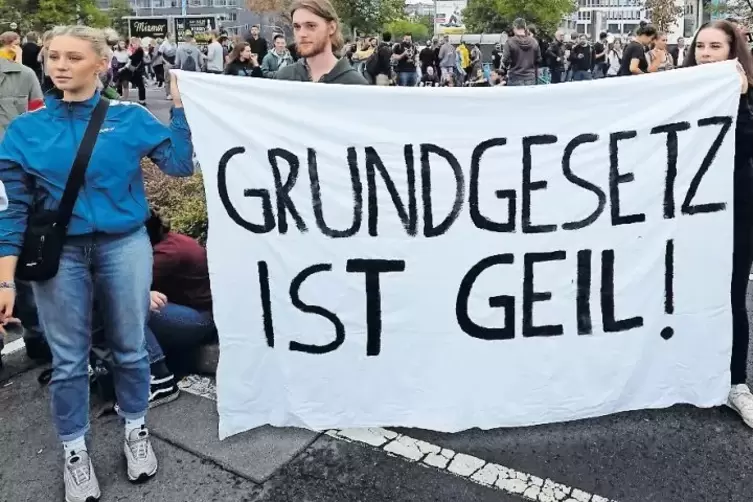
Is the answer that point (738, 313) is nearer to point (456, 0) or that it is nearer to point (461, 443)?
point (461, 443)

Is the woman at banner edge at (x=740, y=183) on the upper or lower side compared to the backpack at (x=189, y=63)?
lower

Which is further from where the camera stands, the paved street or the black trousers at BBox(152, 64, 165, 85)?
the black trousers at BBox(152, 64, 165, 85)

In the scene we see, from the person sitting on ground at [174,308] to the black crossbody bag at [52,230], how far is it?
2.96 feet

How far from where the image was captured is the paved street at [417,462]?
2.92 meters

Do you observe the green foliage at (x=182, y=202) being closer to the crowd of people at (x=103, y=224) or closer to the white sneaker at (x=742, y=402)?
the crowd of people at (x=103, y=224)

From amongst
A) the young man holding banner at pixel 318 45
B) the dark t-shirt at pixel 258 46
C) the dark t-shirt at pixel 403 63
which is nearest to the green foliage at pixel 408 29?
the dark t-shirt at pixel 403 63

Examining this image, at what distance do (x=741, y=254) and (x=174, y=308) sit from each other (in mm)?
2550

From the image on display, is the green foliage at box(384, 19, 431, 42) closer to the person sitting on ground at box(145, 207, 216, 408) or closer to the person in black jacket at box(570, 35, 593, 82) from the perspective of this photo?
the person in black jacket at box(570, 35, 593, 82)

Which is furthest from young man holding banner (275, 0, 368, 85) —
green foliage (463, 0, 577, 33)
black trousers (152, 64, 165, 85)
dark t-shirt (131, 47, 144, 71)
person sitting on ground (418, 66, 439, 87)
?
green foliage (463, 0, 577, 33)

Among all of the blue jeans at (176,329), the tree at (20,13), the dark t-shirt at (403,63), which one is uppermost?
the tree at (20,13)

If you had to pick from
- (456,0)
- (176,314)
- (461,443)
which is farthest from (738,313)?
(456,0)

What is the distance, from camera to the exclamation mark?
3238 mm

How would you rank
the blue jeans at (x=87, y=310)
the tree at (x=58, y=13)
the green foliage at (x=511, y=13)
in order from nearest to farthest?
the blue jeans at (x=87, y=310), the tree at (x=58, y=13), the green foliage at (x=511, y=13)

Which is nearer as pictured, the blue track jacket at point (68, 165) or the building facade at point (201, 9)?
the blue track jacket at point (68, 165)
